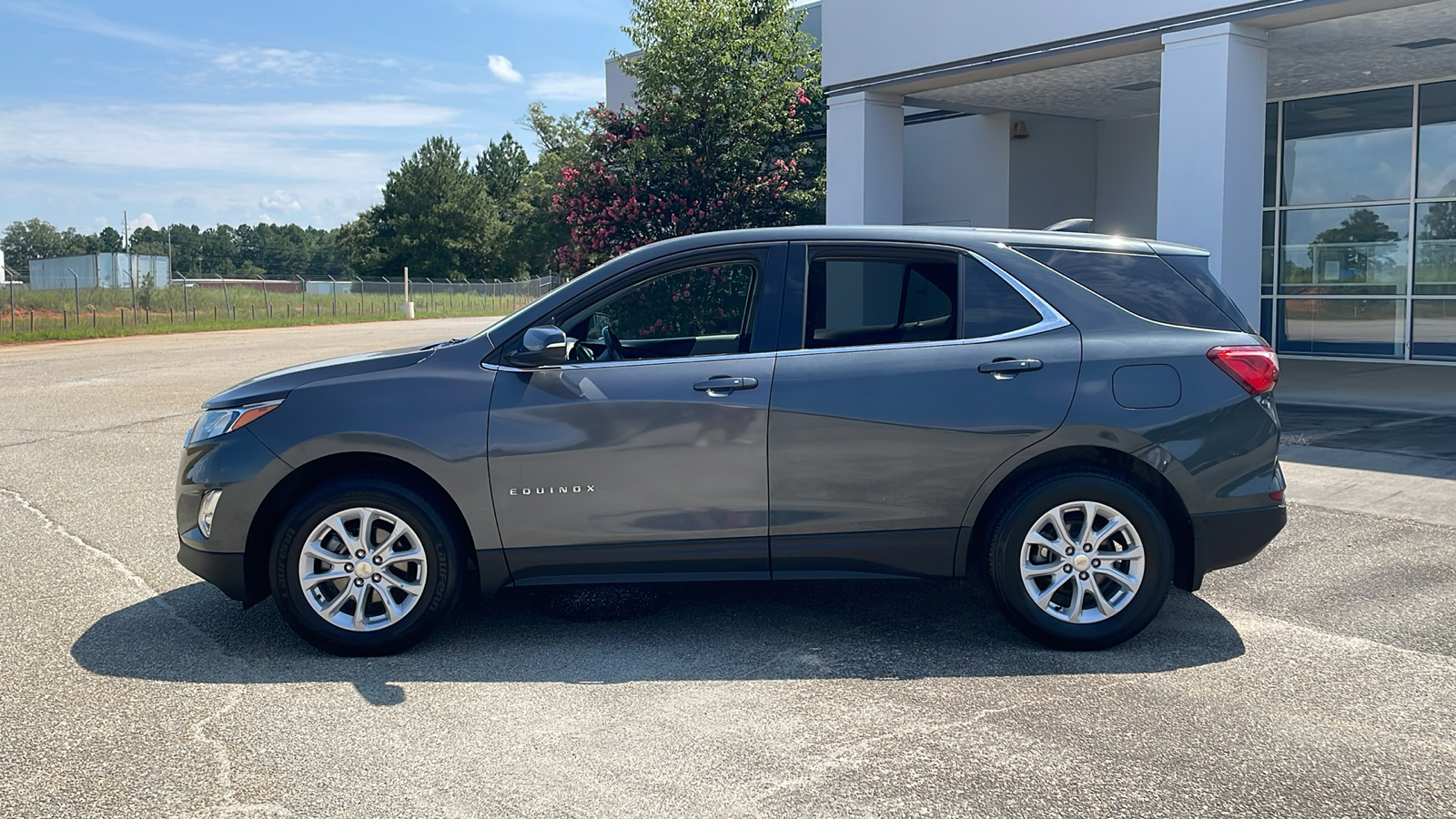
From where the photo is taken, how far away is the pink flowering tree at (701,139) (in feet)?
57.6

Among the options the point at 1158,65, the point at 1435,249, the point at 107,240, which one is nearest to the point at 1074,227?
the point at 1158,65

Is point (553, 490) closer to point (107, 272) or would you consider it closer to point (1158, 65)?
point (1158, 65)

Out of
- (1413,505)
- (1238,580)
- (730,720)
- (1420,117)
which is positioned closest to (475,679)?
(730,720)

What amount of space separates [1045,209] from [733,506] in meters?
14.2

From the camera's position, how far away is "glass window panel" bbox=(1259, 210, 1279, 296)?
717 inches

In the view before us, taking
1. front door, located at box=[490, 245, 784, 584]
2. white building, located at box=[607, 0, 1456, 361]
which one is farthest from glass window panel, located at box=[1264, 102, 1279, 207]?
front door, located at box=[490, 245, 784, 584]

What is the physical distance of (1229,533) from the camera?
15.7ft

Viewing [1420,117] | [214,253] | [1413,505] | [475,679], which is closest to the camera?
[475,679]

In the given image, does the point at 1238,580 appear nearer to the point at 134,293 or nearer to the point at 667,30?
the point at 667,30

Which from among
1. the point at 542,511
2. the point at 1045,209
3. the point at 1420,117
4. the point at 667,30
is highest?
the point at 667,30

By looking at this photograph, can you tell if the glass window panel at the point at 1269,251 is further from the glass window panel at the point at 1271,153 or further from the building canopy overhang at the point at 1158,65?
the building canopy overhang at the point at 1158,65

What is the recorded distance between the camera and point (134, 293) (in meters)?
42.2

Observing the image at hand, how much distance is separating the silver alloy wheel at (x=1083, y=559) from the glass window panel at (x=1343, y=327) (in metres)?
14.7

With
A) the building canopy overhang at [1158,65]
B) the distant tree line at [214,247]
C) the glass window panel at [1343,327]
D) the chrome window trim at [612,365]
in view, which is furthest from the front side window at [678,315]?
the distant tree line at [214,247]
